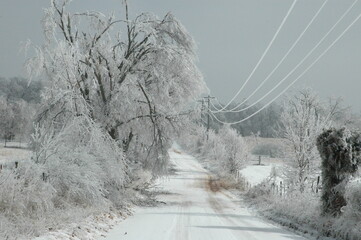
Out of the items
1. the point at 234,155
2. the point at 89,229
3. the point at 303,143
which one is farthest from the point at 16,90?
the point at 89,229

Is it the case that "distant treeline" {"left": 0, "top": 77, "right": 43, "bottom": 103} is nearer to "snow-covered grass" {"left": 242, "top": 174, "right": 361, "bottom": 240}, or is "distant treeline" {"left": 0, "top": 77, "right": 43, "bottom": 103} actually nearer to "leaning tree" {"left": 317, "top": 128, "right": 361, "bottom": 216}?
"snow-covered grass" {"left": 242, "top": 174, "right": 361, "bottom": 240}

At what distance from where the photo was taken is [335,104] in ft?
236

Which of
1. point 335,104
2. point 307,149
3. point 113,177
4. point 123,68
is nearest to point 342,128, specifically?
point 113,177

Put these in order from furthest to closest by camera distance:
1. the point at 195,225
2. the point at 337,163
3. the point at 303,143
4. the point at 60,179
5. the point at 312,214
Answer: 1. the point at 303,143
2. the point at 312,214
3. the point at 337,163
4. the point at 195,225
5. the point at 60,179

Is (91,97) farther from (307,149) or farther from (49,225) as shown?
→ (307,149)

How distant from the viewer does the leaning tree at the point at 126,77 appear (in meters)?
18.0

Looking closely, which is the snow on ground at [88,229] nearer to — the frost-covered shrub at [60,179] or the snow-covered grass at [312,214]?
the frost-covered shrub at [60,179]

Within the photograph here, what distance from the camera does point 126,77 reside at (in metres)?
19.4

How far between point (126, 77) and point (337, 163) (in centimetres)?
951

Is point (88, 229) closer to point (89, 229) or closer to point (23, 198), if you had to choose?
point (89, 229)

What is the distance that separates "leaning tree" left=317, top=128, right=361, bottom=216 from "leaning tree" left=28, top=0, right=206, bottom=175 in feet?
25.5

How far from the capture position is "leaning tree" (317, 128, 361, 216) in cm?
1446

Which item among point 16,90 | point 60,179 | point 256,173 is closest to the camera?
point 60,179

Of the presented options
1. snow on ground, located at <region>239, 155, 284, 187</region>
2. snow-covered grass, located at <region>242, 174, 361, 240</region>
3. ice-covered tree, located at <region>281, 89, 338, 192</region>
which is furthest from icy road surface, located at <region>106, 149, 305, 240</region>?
snow on ground, located at <region>239, 155, 284, 187</region>
